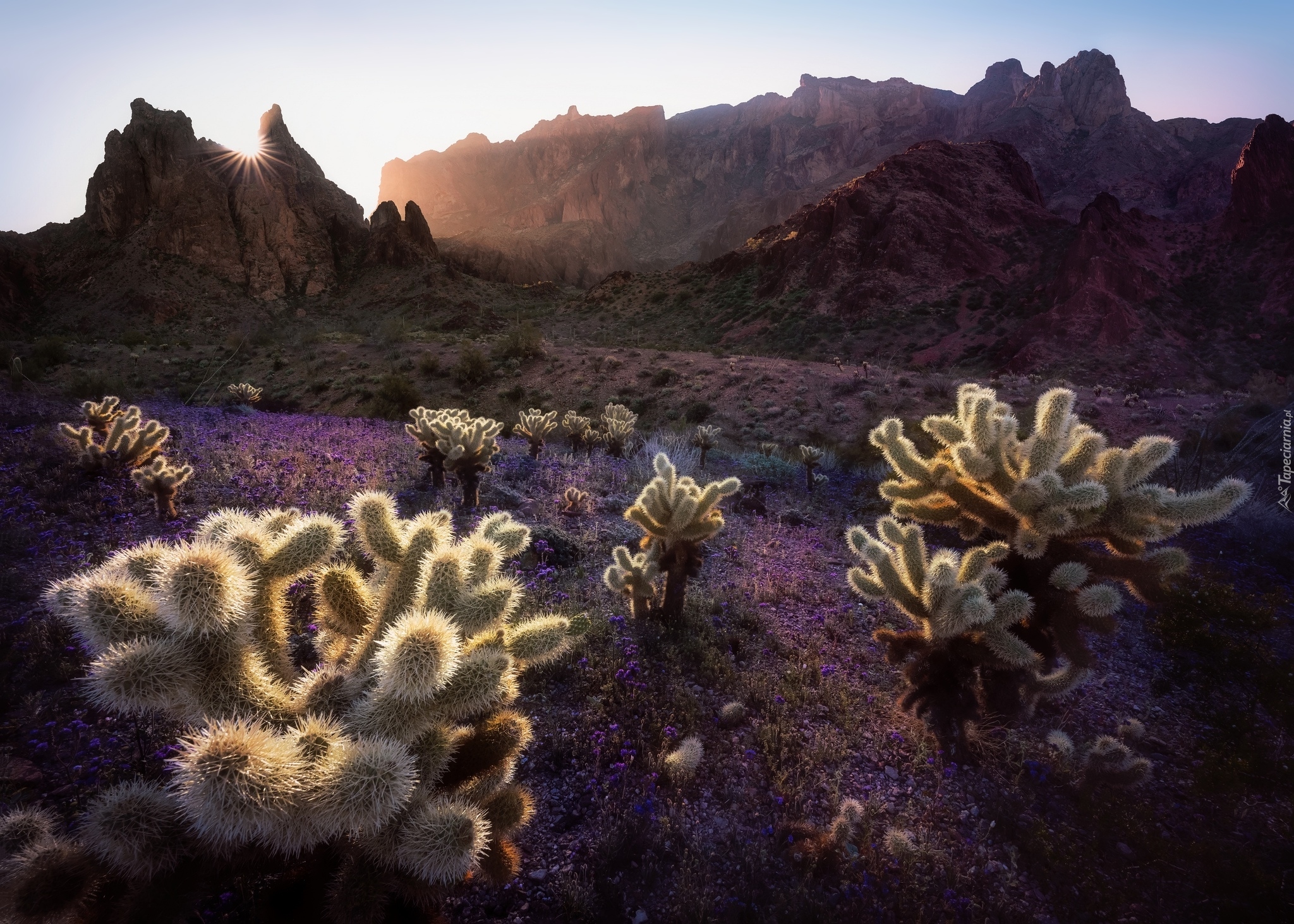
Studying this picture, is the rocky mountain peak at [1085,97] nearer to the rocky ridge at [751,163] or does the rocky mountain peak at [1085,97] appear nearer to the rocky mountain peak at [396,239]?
the rocky ridge at [751,163]

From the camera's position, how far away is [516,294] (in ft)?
172

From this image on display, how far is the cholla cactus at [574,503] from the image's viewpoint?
7.00 metres

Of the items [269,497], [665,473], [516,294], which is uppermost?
[516,294]

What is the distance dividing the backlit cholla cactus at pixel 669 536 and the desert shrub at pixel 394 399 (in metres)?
14.0

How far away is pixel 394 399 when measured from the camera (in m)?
17.0

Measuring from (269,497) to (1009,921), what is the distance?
7093 mm

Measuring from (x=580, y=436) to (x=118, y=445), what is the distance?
263 inches

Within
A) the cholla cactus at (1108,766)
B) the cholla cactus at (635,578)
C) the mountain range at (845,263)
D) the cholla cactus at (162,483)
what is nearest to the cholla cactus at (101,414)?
the cholla cactus at (162,483)

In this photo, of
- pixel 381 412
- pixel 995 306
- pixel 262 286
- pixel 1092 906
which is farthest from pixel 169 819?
pixel 262 286

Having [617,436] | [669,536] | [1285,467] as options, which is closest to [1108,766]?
[669,536]

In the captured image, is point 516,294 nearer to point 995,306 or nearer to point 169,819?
point 995,306

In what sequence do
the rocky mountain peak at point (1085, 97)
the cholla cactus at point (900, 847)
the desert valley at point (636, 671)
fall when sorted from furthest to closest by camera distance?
the rocky mountain peak at point (1085, 97)
the cholla cactus at point (900, 847)
the desert valley at point (636, 671)

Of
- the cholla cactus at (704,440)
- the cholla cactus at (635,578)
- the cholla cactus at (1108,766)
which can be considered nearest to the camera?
the cholla cactus at (1108,766)

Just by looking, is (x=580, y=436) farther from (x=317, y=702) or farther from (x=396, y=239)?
(x=396, y=239)
